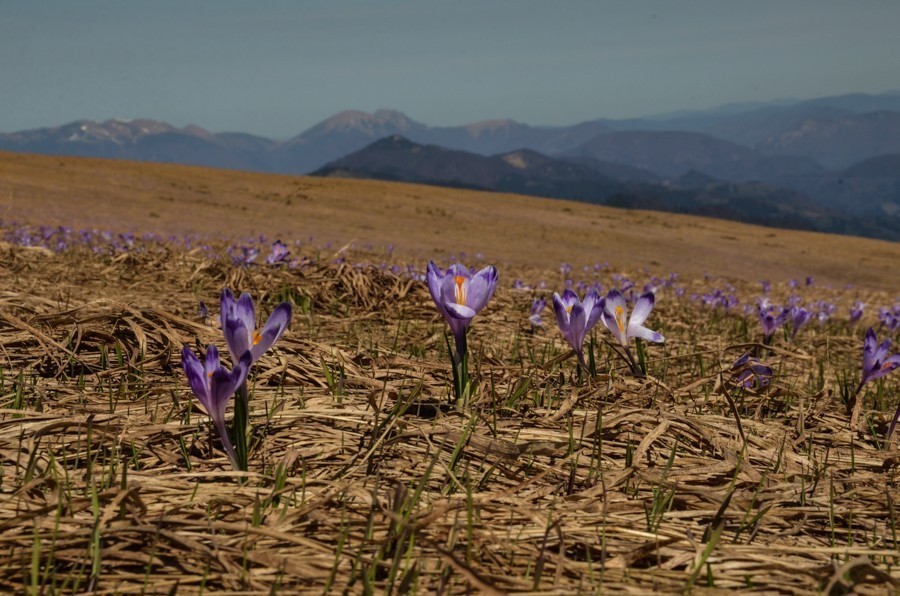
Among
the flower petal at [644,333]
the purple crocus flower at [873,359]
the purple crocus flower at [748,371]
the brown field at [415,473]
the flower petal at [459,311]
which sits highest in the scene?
the flower petal at [459,311]

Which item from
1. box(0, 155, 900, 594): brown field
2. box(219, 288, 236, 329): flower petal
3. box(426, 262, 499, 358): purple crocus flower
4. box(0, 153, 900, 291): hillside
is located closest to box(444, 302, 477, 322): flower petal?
box(426, 262, 499, 358): purple crocus flower

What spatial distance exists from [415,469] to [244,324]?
68 cm

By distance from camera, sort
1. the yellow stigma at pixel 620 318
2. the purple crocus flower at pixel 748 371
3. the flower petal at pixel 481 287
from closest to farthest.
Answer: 1. the flower petal at pixel 481 287
2. the yellow stigma at pixel 620 318
3. the purple crocus flower at pixel 748 371

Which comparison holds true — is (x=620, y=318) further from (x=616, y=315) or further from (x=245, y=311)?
(x=245, y=311)

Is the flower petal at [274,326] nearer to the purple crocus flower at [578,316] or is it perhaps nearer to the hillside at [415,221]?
the purple crocus flower at [578,316]

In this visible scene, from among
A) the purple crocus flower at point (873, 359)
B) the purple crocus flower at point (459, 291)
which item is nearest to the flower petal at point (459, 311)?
the purple crocus flower at point (459, 291)

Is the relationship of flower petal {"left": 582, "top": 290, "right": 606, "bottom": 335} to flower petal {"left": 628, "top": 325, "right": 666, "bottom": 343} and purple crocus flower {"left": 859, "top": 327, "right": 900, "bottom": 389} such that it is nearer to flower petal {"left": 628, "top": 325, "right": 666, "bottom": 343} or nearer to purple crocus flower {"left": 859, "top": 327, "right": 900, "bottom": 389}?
Answer: flower petal {"left": 628, "top": 325, "right": 666, "bottom": 343}

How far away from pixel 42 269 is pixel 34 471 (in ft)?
17.9

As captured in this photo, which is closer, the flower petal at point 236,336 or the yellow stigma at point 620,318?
the flower petal at point 236,336

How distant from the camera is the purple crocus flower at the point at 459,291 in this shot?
249cm

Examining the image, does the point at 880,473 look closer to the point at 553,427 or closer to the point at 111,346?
the point at 553,427

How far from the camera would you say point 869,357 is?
9.68ft

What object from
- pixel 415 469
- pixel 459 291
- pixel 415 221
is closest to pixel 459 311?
pixel 459 291

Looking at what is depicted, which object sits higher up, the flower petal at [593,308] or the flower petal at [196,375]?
the flower petal at [593,308]
